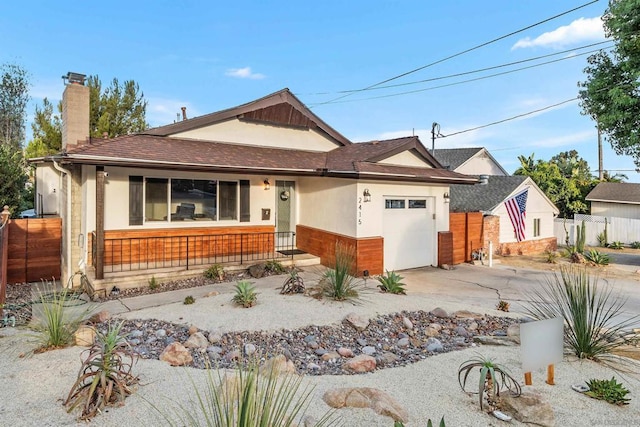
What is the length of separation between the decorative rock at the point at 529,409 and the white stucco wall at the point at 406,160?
7.85 metres

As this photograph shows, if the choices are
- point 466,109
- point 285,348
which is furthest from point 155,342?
point 466,109

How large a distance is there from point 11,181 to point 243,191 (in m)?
7.25

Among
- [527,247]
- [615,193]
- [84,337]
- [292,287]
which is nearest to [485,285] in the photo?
[292,287]

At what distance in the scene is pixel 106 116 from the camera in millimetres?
20938

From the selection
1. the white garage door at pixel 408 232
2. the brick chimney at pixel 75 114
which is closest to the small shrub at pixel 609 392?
the white garage door at pixel 408 232

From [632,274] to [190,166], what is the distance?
1413cm

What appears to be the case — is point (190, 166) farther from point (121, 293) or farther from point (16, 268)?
point (16, 268)

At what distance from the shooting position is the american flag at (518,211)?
16.2 metres

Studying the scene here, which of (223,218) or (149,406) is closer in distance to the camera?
(149,406)

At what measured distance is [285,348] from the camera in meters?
5.23

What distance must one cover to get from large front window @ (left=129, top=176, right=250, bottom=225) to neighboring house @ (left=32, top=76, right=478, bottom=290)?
0.09 feet

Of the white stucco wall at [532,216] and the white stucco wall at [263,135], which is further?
the white stucco wall at [532,216]

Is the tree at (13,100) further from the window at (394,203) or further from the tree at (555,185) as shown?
the tree at (555,185)

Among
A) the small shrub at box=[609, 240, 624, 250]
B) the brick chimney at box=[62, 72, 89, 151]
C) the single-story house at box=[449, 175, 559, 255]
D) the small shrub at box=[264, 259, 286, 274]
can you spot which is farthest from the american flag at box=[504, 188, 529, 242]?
the brick chimney at box=[62, 72, 89, 151]
